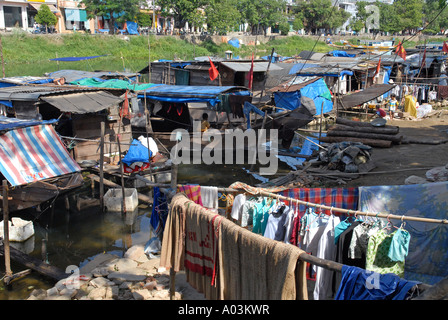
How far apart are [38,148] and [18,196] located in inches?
53.2

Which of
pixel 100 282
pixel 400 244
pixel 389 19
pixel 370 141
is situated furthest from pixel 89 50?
pixel 389 19

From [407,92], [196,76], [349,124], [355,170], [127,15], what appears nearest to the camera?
[355,170]

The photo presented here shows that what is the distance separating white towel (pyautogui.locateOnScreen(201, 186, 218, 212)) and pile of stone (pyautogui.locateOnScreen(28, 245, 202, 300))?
167 cm

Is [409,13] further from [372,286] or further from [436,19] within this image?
[372,286]

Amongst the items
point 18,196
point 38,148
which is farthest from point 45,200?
point 38,148

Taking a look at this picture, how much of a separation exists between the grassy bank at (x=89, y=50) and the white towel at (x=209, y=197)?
2853 centimetres

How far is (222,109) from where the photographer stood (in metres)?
16.5

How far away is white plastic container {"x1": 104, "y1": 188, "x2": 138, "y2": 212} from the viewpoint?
12000mm

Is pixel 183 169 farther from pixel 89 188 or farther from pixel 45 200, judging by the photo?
pixel 45 200

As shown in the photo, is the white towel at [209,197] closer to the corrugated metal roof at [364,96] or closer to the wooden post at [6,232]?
the wooden post at [6,232]

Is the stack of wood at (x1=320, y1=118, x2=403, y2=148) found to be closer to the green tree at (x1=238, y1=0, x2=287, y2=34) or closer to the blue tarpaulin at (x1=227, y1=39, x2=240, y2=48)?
the blue tarpaulin at (x1=227, y1=39, x2=240, y2=48)

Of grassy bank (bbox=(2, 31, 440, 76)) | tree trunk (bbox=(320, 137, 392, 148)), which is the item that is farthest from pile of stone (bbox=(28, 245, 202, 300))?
grassy bank (bbox=(2, 31, 440, 76))

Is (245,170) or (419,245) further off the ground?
(419,245)

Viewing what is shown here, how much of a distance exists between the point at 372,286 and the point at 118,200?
372 inches
